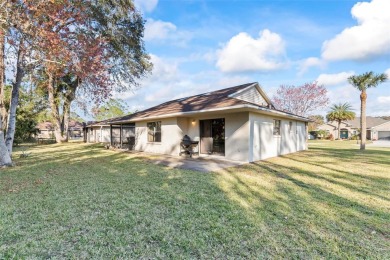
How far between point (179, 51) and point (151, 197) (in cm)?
1539

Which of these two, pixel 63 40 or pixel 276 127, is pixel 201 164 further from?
pixel 63 40

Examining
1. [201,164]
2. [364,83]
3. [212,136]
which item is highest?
[364,83]

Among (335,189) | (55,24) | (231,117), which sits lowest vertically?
(335,189)

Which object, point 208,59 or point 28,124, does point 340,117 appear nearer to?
point 208,59

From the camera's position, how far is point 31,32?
274 inches

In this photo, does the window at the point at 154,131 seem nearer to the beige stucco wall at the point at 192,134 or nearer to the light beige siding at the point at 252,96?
the beige stucco wall at the point at 192,134

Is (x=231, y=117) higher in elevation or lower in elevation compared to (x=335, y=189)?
higher

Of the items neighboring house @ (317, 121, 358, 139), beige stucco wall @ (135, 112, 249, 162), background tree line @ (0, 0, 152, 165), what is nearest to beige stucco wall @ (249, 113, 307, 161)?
beige stucco wall @ (135, 112, 249, 162)

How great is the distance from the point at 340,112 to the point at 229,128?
39.8 metres

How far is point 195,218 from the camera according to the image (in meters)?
3.66

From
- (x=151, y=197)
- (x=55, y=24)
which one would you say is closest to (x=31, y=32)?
(x=55, y=24)

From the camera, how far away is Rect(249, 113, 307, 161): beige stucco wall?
10.2 metres

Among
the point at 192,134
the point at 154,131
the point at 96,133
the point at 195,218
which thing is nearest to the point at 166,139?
the point at 154,131

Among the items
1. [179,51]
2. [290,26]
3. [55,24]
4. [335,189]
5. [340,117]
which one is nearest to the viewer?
[335,189]
